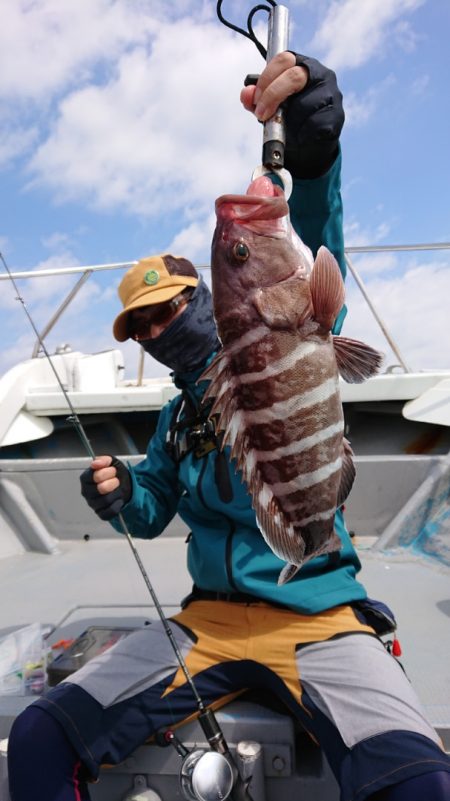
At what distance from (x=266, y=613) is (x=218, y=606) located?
0.22 meters

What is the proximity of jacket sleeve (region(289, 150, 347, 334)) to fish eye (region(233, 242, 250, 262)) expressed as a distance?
0.63 m

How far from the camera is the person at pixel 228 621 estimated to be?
62.4 inches

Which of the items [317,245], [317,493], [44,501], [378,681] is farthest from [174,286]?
[44,501]

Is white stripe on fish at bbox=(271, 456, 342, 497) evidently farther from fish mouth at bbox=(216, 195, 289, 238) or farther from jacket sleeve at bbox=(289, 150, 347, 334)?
jacket sleeve at bbox=(289, 150, 347, 334)

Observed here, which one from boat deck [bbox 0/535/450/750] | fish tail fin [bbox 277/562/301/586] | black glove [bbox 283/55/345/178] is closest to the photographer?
fish tail fin [bbox 277/562/301/586]

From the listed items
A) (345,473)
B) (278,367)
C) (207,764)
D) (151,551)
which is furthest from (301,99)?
(151,551)

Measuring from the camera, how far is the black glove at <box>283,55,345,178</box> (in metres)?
1.61

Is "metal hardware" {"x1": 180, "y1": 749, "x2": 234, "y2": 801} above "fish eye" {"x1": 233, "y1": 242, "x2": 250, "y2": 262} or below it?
below

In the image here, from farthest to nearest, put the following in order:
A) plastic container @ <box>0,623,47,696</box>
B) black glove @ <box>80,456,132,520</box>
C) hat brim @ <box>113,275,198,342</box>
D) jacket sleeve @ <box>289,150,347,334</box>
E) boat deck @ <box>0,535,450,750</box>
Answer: boat deck @ <box>0,535,450,750</box>
plastic container @ <box>0,623,47,696</box>
hat brim @ <box>113,275,198,342</box>
black glove @ <box>80,456,132,520</box>
jacket sleeve @ <box>289,150,347,334</box>

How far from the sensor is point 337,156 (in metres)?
1.86

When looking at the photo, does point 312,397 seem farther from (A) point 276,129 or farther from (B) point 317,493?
(A) point 276,129

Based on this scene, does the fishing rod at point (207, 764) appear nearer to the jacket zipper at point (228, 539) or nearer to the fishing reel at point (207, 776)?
the fishing reel at point (207, 776)

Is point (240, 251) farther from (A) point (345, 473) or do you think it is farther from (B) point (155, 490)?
(B) point (155, 490)

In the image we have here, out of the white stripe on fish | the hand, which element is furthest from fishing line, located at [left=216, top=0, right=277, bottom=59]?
the white stripe on fish
